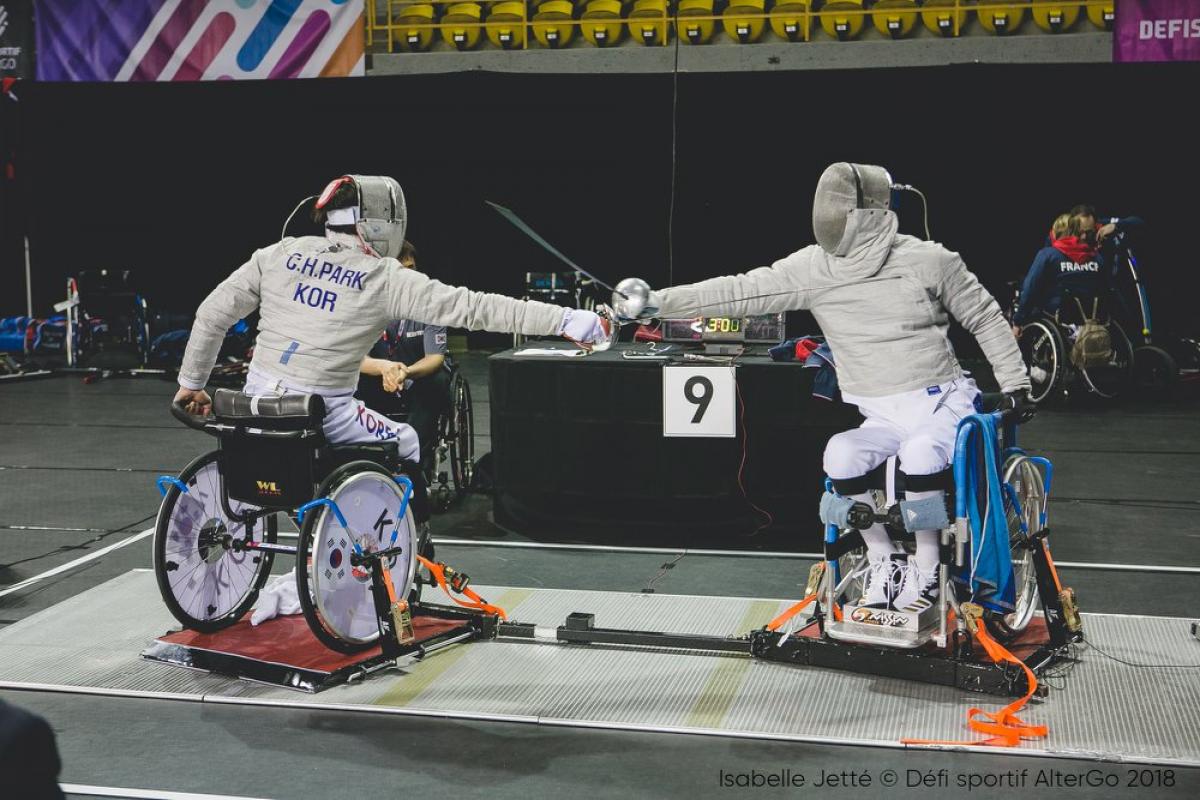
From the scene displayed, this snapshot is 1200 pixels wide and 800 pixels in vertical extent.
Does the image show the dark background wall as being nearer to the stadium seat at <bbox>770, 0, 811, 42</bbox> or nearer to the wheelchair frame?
the stadium seat at <bbox>770, 0, 811, 42</bbox>

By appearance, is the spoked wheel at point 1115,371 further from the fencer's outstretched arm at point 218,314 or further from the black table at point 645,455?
the fencer's outstretched arm at point 218,314

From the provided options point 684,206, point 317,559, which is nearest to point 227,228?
point 684,206

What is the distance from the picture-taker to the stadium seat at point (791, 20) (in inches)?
460

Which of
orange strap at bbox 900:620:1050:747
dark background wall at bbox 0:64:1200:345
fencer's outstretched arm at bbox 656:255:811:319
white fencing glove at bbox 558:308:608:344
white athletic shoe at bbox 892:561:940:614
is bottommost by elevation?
orange strap at bbox 900:620:1050:747

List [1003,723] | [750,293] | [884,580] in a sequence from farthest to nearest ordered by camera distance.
Answer: [750,293] < [884,580] < [1003,723]

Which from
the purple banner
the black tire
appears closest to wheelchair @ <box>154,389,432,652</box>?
the black tire

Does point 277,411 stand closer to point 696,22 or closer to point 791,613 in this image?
point 791,613

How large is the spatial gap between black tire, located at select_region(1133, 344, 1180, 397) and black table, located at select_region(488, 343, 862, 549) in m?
5.05

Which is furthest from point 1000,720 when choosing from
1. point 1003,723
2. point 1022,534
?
point 1022,534

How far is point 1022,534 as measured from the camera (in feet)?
12.0

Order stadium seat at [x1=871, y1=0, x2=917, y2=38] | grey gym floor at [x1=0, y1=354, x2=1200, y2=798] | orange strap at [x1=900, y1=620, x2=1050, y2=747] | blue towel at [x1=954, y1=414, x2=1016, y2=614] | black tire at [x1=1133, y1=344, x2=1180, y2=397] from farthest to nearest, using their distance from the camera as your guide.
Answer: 1. stadium seat at [x1=871, y1=0, x2=917, y2=38]
2. black tire at [x1=1133, y1=344, x2=1180, y2=397]
3. blue towel at [x1=954, y1=414, x2=1016, y2=614]
4. orange strap at [x1=900, y1=620, x2=1050, y2=747]
5. grey gym floor at [x1=0, y1=354, x2=1200, y2=798]

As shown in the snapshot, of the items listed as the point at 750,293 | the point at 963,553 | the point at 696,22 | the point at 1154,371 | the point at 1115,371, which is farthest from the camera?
the point at 696,22

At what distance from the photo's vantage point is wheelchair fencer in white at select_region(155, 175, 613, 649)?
350cm

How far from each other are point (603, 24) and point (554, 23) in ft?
1.49
